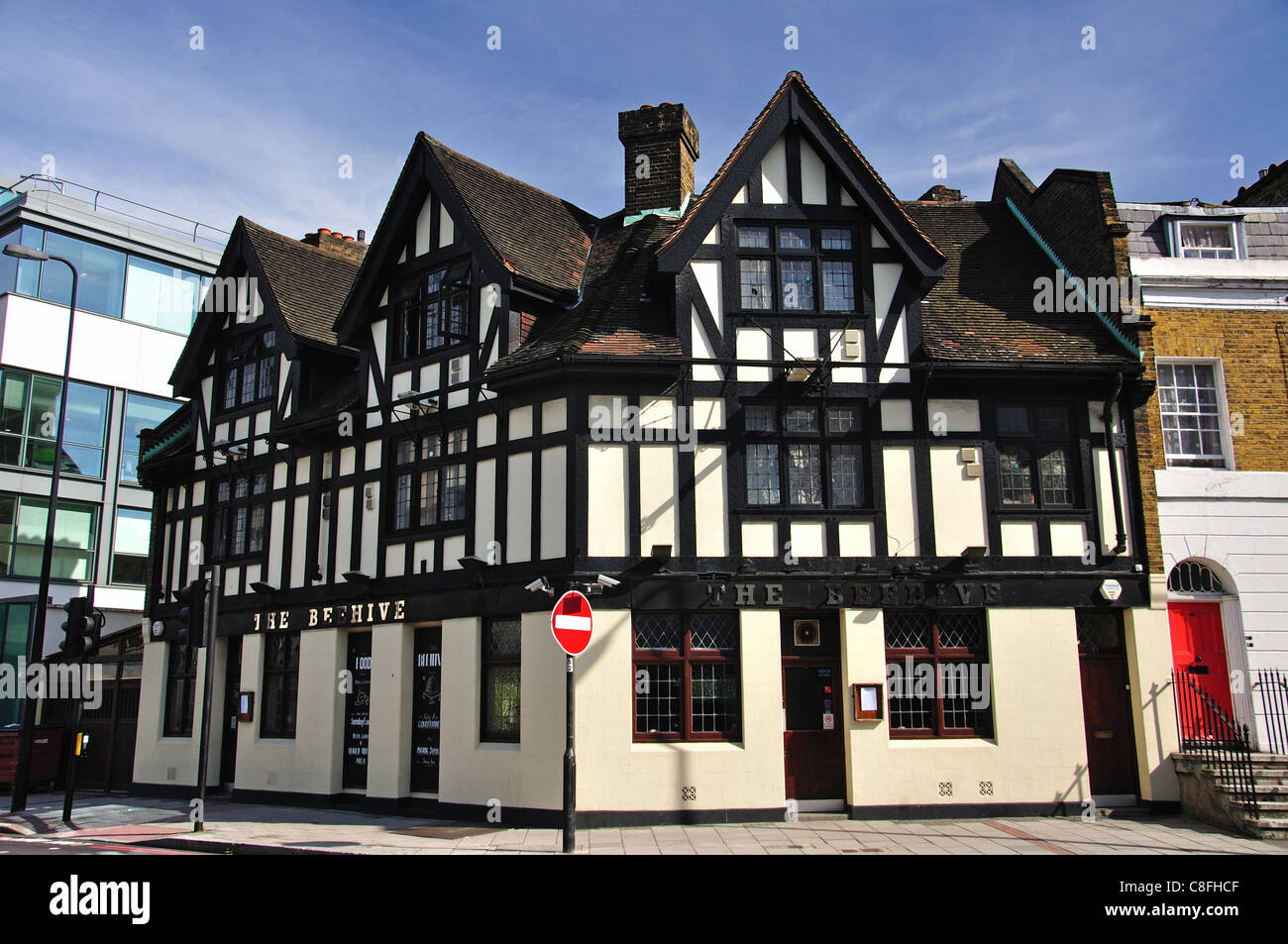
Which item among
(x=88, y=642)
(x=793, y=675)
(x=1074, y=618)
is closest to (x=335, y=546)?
(x=88, y=642)

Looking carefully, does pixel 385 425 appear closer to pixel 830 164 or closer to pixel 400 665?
pixel 400 665

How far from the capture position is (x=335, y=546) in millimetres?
18703

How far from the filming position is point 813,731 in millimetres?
14797

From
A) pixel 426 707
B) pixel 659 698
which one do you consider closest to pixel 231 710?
pixel 426 707

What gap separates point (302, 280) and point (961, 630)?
15.9m

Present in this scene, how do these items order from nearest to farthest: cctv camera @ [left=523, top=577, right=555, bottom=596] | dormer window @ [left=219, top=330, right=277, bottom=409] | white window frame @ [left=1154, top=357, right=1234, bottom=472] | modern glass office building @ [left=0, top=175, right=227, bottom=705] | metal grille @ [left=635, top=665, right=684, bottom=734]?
cctv camera @ [left=523, top=577, right=555, bottom=596], metal grille @ [left=635, top=665, right=684, bottom=734], white window frame @ [left=1154, top=357, right=1234, bottom=472], dormer window @ [left=219, top=330, right=277, bottom=409], modern glass office building @ [left=0, top=175, right=227, bottom=705]

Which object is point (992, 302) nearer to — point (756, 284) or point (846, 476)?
point (756, 284)

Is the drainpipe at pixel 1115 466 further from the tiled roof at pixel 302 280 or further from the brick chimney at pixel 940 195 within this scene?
the tiled roof at pixel 302 280

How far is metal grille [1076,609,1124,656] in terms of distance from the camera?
15.4m

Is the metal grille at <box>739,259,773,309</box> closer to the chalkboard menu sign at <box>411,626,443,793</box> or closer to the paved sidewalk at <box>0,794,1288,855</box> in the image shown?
the chalkboard menu sign at <box>411,626,443,793</box>

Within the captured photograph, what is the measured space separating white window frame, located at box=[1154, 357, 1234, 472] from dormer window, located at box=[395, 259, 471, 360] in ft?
38.6

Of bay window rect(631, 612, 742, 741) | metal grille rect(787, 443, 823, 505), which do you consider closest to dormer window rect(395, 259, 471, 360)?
metal grille rect(787, 443, 823, 505)

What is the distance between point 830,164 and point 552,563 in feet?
25.9

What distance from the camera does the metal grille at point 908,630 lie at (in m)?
15.1
